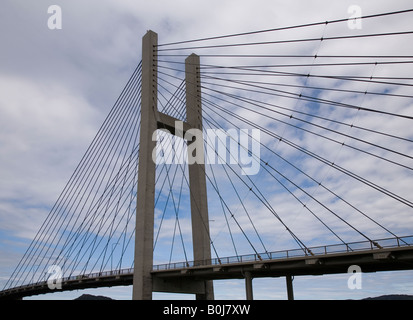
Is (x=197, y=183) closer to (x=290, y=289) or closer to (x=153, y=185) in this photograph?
(x=153, y=185)

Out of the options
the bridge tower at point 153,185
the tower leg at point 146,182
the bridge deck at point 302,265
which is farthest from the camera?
the bridge tower at point 153,185

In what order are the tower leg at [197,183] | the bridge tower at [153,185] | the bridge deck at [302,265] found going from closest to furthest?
1. the bridge deck at [302,265]
2. the bridge tower at [153,185]
3. the tower leg at [197,183]

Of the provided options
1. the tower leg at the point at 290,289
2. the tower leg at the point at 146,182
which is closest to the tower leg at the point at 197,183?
the tower leg at the point at 146,182

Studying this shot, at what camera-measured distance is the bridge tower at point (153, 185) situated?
1335 inches

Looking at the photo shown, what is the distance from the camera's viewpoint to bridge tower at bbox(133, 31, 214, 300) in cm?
3391

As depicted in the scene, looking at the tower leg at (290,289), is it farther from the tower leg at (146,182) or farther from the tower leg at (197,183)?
the tower leg at (146,182)

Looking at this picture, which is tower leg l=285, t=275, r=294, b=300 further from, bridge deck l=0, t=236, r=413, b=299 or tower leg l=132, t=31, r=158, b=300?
tower leg l=132, t=31, r=158, b=300

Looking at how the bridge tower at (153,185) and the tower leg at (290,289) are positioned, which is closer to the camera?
the tower leg at (290,289)

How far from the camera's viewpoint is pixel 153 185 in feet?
117

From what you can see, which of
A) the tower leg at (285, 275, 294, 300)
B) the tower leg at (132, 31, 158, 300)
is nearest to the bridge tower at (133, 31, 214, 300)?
the tower leg at (132, 31, 158, 300)

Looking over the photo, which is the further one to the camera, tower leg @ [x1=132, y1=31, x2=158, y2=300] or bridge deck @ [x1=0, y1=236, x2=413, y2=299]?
→ tower leg @ [x1=132, y1=31, x2=158, y2=300]

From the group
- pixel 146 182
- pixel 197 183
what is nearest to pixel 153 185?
pixel 146 182

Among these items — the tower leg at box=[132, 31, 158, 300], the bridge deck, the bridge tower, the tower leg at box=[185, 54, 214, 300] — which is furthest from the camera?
the tower leg at box=[185, 54, 214, 300]
